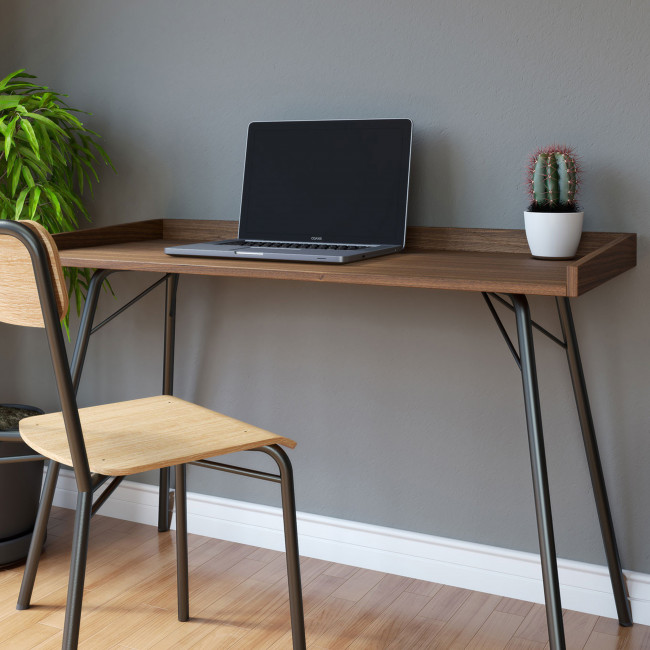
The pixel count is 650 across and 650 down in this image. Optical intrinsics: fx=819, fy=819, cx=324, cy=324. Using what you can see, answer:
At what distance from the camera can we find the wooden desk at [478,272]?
1.46 meters

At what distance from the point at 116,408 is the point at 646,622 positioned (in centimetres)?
129

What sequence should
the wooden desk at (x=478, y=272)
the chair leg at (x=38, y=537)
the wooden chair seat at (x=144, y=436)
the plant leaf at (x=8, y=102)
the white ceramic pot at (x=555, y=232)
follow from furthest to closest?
the plant leaf at (x=8, y=102) → the chair leg at (x=38, y=537) → the white ceramic pot at (x=555, y=232) → the wooden desk at (x=478, y=272) → the wooden chair seat at (x=144, y=436)

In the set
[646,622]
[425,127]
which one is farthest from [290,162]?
[646,622]

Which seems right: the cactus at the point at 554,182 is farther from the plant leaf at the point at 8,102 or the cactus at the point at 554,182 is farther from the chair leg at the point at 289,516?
the plant leaf at the point at 8,102

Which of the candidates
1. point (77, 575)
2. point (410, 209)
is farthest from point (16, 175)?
point (77, 575)

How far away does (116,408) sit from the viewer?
1635mm

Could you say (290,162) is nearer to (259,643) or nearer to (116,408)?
(116,408)

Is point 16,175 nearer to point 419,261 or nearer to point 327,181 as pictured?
point 327,181

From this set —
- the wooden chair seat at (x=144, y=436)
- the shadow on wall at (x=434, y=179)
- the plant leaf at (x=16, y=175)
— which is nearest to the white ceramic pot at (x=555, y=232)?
the shadow on wall at (x=434, y=179)

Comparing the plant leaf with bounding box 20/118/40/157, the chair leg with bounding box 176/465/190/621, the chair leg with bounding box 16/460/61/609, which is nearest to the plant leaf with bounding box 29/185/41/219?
the plant leaf with bounding box 20/118/40/157

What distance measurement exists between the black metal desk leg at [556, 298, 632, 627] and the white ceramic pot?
105 millimetres

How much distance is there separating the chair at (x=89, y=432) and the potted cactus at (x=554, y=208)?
690 mm

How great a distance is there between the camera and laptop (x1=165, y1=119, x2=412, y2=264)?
1.94 m

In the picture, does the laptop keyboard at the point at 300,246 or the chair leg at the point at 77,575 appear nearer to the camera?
the chair leg at the point at 77,575
